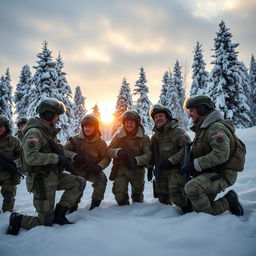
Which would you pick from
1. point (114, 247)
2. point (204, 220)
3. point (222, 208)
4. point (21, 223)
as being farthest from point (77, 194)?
point (222, 208)

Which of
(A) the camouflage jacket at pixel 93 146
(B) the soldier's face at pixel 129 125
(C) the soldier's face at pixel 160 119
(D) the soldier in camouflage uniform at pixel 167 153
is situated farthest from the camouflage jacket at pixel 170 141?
(A) the camouflage jacket at pixel 93 146

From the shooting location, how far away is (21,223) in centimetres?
357

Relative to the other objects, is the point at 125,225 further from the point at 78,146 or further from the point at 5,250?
the point at 78,146

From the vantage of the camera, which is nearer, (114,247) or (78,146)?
(114,247)

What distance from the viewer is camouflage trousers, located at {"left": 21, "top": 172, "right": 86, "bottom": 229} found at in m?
3.67

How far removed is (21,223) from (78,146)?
2.06m

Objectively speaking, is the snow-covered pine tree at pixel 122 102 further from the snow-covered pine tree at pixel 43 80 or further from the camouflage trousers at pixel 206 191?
the camouflage trousers at pixel 206 191

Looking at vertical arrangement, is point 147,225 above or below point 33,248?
above

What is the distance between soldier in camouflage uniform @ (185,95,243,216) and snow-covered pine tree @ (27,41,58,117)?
18.7 meters

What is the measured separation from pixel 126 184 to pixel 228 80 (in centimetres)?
2030

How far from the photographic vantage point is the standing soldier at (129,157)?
16.6ft

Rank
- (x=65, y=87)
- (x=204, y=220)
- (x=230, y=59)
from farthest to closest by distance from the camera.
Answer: (x=65, y=87) → (x=230, y=59) → (x=204, y=220)

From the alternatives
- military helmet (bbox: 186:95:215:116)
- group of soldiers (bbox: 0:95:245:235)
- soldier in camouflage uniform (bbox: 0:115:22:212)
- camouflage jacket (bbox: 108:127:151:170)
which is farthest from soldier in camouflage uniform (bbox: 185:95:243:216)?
soldier in camouflage uniform (bbox: 0:115:22:212)

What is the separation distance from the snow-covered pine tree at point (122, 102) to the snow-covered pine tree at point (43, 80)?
10.1m
